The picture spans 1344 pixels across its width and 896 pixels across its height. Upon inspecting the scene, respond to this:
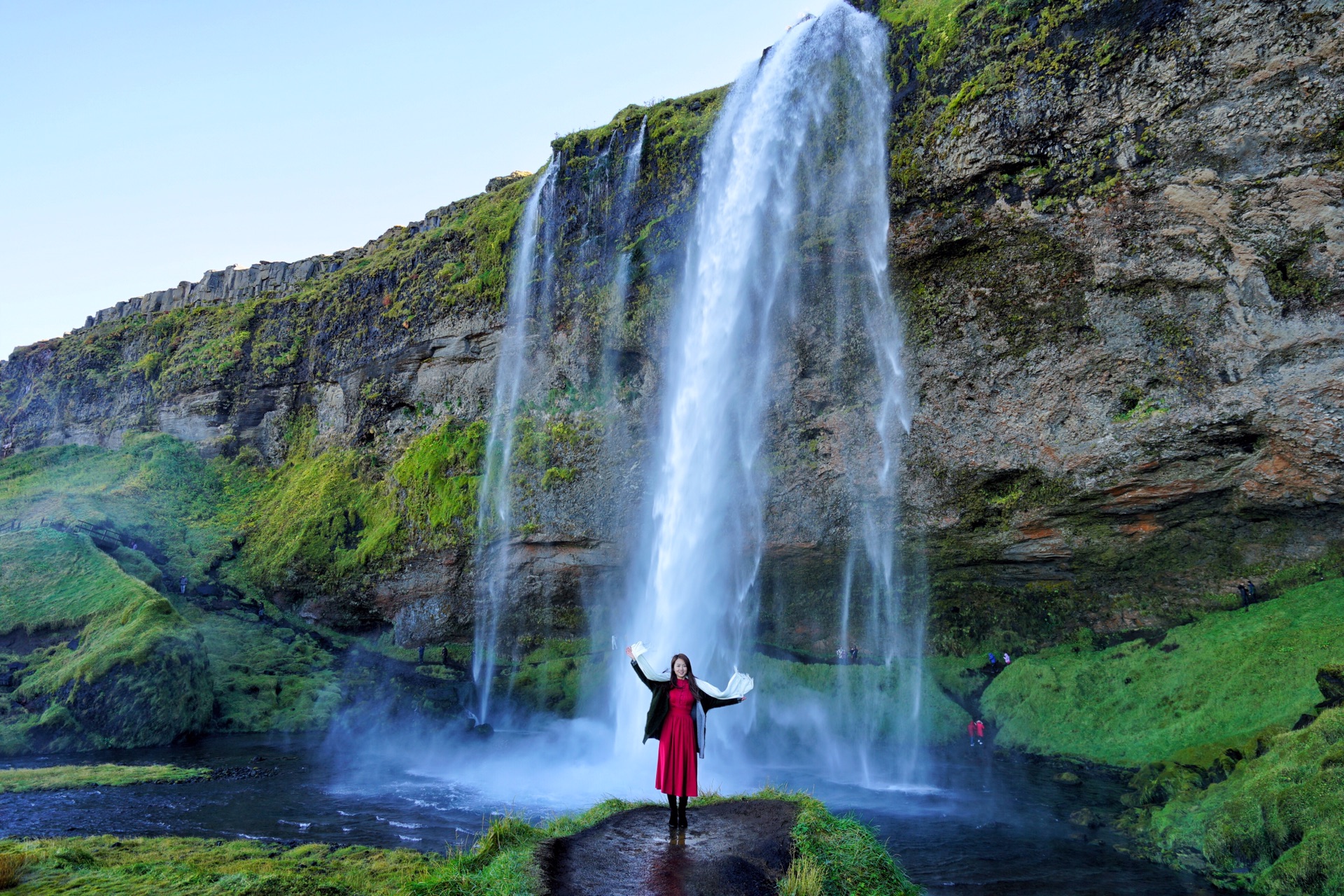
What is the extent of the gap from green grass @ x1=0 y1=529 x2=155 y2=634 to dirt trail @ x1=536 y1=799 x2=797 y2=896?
22.9 m

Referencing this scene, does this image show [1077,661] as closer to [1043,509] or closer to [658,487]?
[1043,509]

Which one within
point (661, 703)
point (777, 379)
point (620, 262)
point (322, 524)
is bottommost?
point (661, 703)

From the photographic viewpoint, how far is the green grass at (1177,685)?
587 inches

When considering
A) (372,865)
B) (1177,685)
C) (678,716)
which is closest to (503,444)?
(372,865)

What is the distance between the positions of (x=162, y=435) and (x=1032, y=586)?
40370 mm

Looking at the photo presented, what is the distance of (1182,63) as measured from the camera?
1571 cm

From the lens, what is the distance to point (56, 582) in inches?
982

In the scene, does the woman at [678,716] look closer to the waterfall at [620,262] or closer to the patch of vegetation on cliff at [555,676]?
the waterfall at [620,262]

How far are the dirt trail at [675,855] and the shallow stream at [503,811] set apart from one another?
4.38 meters

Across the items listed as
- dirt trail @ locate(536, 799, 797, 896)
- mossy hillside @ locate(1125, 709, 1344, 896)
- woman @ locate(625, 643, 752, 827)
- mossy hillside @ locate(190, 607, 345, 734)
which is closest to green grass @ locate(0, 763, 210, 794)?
mossy hillside @ locate(190, 607, 345, 734)

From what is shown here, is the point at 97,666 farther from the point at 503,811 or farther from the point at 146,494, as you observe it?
the point at 146,494

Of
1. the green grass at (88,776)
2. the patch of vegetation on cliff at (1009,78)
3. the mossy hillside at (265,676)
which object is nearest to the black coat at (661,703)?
the green grass at (88,776)

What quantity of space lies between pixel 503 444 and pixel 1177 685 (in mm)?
20086

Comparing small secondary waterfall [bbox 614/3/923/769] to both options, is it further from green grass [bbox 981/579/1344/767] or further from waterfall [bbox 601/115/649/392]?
green grass [bbox 981/579/1344/767]
